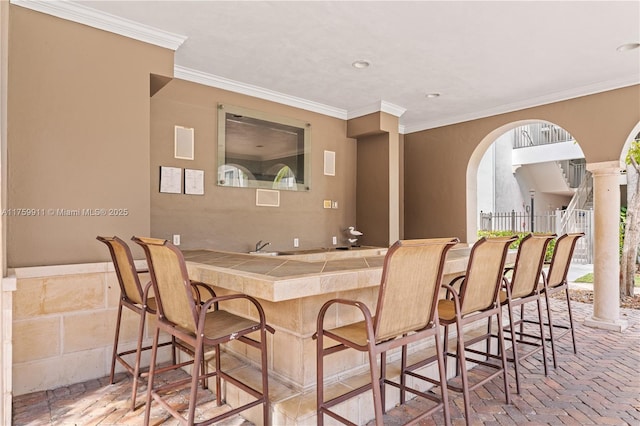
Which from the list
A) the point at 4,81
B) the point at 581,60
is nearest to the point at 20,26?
the point at 4,81

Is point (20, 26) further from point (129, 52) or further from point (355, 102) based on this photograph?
point (355, 102)

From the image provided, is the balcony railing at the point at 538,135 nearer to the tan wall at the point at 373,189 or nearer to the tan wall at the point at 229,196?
the tan wall at the point at 373,189

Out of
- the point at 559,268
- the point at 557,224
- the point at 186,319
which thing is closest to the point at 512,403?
the point at 559,268

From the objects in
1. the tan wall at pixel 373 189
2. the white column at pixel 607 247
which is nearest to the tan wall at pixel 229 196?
the tan wall at pixel 373 189

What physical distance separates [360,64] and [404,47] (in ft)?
1.70

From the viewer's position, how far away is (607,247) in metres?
4.34

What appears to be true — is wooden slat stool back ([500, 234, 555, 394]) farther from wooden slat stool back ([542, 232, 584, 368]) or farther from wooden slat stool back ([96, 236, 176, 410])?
wooden slat stool back ([96, 236, 176, 410])

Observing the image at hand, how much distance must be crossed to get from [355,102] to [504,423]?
4.01 metres

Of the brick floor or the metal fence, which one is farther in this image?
the metal fence

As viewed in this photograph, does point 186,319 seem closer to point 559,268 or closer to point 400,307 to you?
point 400,307

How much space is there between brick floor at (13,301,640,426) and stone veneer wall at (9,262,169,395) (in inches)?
4.3

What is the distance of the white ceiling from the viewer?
9.47 ft

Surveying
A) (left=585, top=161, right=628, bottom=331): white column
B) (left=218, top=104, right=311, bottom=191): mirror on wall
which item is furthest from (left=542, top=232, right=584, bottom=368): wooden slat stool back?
(left=218, top=104, right=311, bottom=191): mirror on wall

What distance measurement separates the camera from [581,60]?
3791 millimetres
